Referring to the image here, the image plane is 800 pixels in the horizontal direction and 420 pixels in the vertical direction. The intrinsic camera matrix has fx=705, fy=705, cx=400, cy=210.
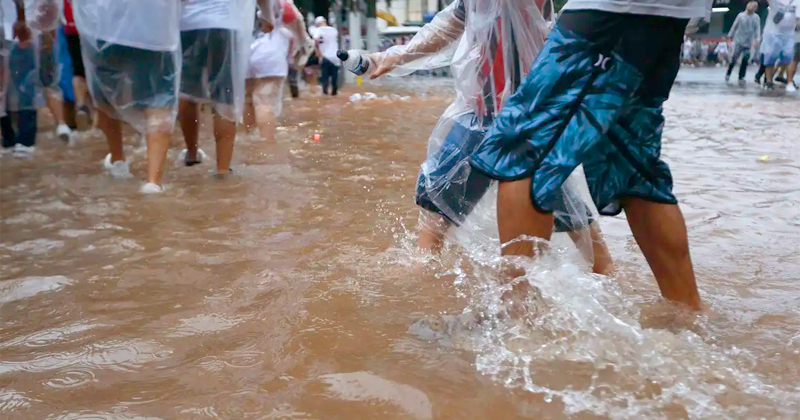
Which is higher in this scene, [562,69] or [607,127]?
[562,69]

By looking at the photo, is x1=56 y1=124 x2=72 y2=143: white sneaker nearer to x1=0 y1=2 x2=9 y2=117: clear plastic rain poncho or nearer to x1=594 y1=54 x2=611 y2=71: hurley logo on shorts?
x1=0 y1=2 x2=9 y2=117: clear plastic rain poncho

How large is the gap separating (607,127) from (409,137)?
4.41m

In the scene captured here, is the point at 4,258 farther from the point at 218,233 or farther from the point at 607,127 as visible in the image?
the point at 607,127

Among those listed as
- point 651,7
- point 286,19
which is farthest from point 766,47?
point 651,7

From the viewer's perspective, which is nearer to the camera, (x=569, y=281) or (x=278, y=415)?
(x=278, y=415)

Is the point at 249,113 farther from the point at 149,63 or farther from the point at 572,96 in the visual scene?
the point at 572,96

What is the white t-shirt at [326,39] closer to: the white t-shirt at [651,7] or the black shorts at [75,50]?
the black shorts at [75,50]

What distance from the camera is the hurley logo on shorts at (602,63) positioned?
1.67 meters

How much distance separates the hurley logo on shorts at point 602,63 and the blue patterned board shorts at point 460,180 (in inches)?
23.4

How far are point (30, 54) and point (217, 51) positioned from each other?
203cm

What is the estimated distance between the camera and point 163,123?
382 centimetres

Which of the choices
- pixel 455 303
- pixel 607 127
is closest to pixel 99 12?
pixel 455 303

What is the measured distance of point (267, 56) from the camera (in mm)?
5527

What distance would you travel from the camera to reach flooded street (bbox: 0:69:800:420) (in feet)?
4.84
